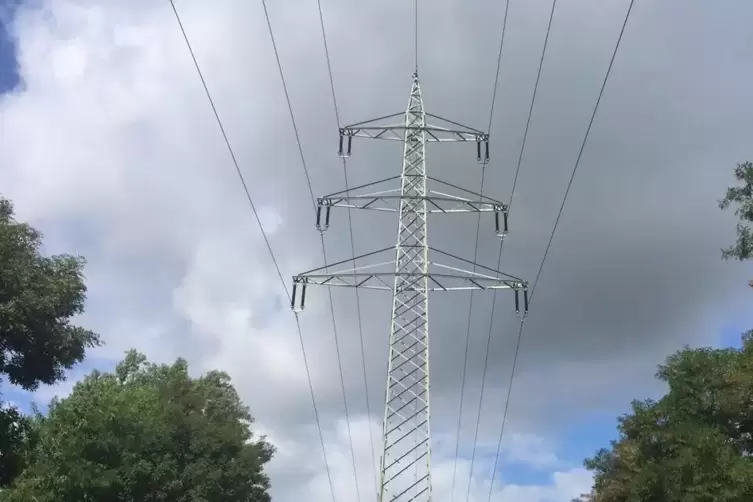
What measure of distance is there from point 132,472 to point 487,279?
22.0 meters

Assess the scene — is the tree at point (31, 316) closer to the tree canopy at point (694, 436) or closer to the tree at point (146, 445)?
the tree at point (146, 445)

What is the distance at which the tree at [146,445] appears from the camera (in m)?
27.8

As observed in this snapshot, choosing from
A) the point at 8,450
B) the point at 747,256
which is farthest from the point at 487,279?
the point at 8,450

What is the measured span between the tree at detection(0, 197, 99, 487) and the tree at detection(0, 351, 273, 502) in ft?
9.08

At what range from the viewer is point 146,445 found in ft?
116

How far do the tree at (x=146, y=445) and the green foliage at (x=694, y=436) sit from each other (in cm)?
2221

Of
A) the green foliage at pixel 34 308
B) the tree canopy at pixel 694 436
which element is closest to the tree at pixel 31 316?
the green foliage at pixel 34 308

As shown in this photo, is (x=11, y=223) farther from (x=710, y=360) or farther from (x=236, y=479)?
(x=710, y=360)

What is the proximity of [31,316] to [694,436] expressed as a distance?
2777cm

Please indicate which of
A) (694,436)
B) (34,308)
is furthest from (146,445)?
(694,436)

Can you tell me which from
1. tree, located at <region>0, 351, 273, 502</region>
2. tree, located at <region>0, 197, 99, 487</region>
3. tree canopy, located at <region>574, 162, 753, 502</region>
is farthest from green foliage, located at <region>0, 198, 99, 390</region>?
tree canopy, located at <region>574, 162, 753, 502</region>

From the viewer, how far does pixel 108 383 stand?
35.3m

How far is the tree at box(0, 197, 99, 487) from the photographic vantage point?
19.8 metres

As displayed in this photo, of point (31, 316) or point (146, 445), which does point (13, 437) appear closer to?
point (31, 316)
